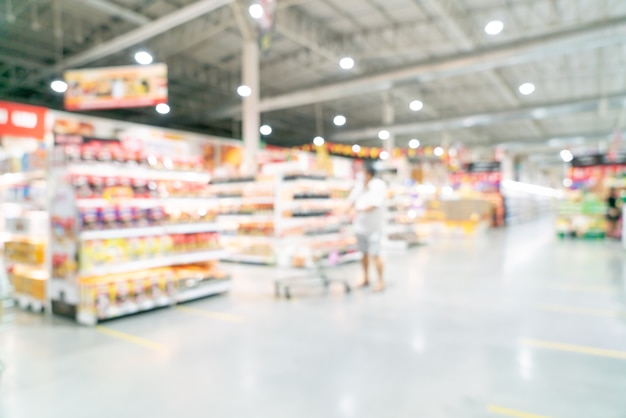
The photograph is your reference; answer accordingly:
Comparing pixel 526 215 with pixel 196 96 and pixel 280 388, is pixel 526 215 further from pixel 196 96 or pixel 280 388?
pixel 280 388

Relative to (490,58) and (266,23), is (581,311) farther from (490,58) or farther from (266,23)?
(490,58)

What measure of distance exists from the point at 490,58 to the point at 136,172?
8.49 m

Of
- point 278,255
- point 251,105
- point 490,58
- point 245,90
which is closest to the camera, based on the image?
point 278,255

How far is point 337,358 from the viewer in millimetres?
3012

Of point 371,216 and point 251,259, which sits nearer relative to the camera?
point 371,216

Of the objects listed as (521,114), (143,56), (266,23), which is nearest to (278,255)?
(266,23)

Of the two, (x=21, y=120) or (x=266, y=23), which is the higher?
(x=266, y=23)

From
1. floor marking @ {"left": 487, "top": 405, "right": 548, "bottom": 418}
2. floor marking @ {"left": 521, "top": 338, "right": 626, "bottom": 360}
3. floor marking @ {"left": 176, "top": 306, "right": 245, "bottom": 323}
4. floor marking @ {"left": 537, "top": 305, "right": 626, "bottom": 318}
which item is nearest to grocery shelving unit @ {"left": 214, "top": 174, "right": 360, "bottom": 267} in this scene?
floor marking @ {"left": 176, "top": 306, "right": 245, "bottom": 323}

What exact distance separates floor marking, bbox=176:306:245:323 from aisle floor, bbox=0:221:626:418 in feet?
0.07

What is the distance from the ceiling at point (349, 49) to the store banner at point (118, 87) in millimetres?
1619

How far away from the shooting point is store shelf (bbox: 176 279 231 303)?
15.3ft

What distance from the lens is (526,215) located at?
2608 centimetres

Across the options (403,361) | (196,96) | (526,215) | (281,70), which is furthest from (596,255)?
(526,215)

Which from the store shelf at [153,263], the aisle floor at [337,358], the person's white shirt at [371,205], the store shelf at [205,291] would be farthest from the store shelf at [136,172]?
the person's white shirt at [371,205]
